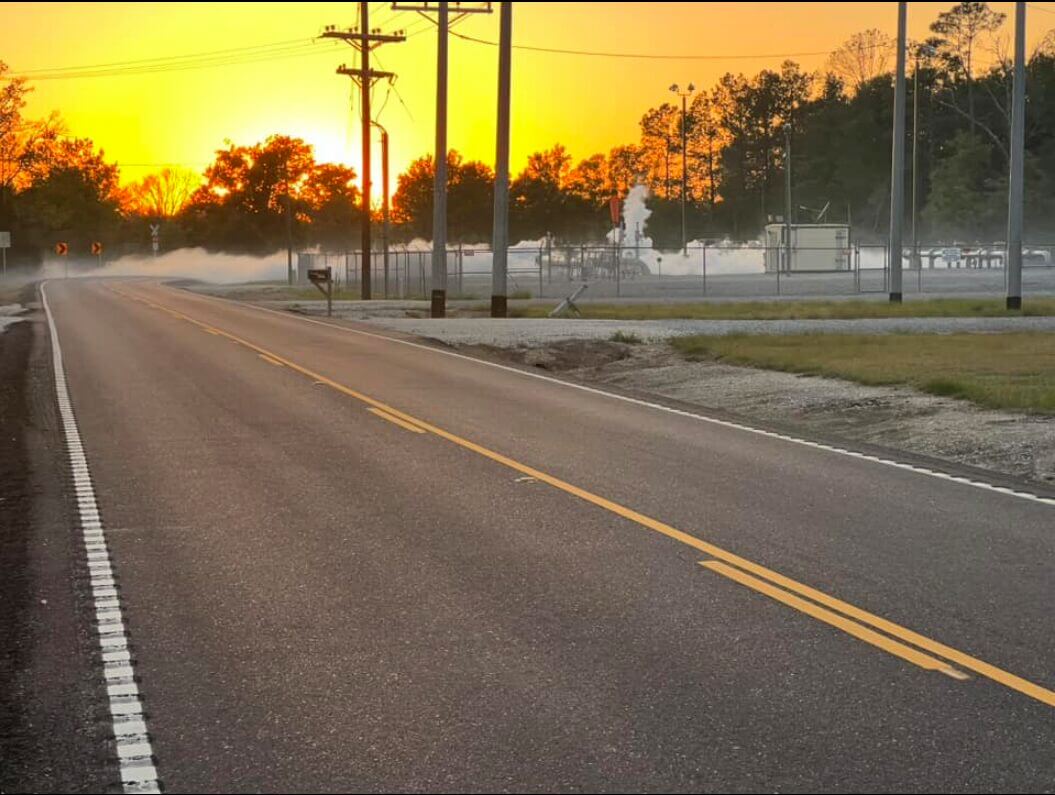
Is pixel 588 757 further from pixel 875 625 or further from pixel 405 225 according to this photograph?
pixel 405 225

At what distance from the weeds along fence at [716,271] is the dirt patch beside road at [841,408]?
1030 inches

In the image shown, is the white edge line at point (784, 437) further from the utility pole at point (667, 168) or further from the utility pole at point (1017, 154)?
the utility pole at point (667, 168)

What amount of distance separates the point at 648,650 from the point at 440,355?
19132 millimetres

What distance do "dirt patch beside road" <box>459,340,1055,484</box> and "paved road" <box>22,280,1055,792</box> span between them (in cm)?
138

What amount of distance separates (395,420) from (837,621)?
9.01m

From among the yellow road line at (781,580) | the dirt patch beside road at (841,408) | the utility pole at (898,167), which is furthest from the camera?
the utility pole at (898,167)

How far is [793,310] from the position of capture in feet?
130

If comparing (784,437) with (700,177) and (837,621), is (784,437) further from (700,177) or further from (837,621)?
(700,177)

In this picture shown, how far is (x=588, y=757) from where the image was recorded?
5.23 m

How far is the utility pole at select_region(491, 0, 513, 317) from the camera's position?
125 ft

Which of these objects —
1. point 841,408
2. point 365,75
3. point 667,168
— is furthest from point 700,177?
point 841,408

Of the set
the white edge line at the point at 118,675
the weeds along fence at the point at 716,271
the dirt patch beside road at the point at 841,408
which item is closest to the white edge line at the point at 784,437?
the dirt patch beside road at the point at 841,408

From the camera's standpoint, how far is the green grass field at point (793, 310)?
122 ft

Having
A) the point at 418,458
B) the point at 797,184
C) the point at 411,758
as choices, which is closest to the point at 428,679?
the point at 411,758
